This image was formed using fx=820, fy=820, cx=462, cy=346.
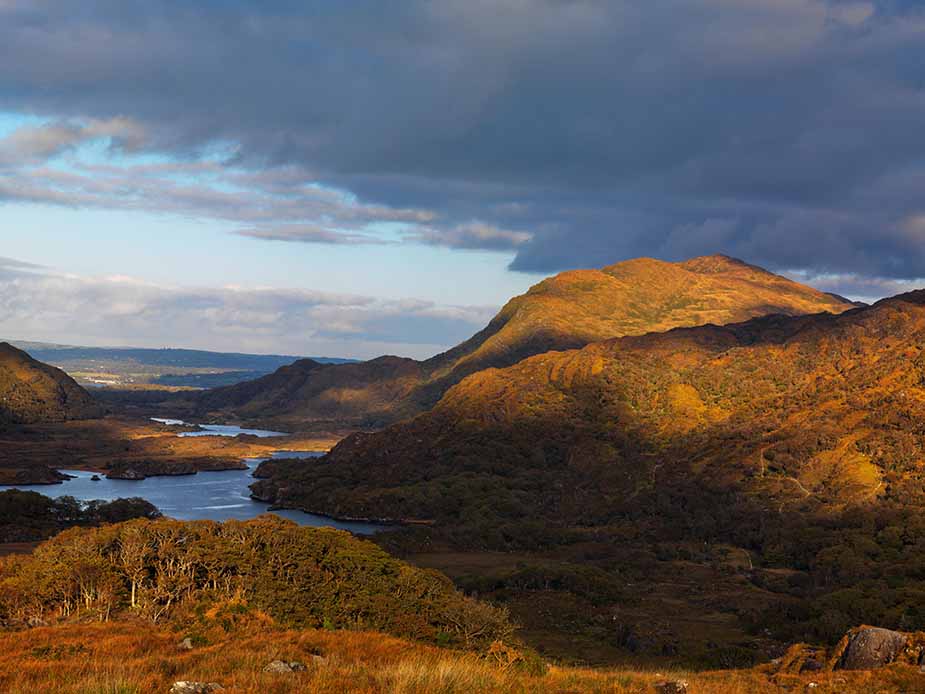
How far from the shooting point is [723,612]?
380ft

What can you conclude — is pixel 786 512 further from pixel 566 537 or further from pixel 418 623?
pixel 418 623

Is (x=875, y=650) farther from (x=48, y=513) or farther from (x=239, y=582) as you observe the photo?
(x=48, y=513)

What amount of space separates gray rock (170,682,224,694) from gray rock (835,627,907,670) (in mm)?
35137

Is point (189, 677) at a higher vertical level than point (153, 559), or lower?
higher

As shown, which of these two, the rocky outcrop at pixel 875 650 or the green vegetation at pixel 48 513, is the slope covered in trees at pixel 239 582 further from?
the green vegetation at pixel 48 513

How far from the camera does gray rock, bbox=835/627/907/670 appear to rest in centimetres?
4350

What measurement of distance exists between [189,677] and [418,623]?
138 feet

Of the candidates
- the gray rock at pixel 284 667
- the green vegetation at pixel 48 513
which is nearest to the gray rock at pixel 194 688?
the gray rock at pixel 284 667

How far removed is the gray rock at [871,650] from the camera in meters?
43.5

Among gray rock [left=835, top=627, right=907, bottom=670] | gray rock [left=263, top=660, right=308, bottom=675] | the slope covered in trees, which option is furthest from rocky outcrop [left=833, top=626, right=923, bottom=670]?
gray rock [left=263, top=660, right=308, bottom=675]

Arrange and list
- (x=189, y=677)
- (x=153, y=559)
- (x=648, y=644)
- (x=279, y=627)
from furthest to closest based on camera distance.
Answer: (x=648, y=644) < (x=153, y=559) < (x=279, y=627) < (x=189, y=677)

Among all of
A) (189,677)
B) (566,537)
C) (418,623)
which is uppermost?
(189,677)

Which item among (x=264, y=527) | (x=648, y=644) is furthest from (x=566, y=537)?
(x=264, y=527)

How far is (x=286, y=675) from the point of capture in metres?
23.7
